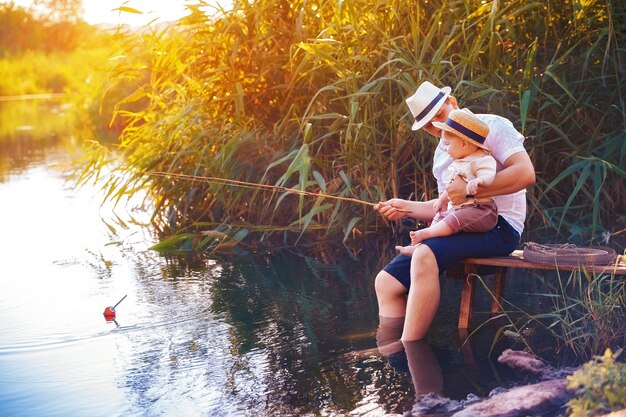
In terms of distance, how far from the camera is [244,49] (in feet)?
21.5

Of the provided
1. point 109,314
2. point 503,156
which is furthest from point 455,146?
point 109,314

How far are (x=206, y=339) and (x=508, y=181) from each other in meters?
1.58

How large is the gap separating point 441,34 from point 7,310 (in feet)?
9.23

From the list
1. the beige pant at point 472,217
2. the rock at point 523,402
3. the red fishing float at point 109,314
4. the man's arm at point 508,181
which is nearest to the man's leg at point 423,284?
the beige pant at point 472,217

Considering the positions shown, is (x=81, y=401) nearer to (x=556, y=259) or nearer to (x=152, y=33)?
(x=556, y=259)

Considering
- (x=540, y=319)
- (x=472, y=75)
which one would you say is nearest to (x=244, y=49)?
(x=472, y=75)

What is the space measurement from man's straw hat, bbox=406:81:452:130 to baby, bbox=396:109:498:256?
0.11 metres

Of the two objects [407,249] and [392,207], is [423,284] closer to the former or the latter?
A: [407,249]

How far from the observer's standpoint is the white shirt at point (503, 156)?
4.02 m

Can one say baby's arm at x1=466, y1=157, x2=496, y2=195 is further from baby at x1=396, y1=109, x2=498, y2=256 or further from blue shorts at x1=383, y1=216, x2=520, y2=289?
blue shorts at x1=383, y1=216, x2=520, y2=289

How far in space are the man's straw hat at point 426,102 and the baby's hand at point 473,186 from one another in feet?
1.07

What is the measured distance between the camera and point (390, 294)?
4.30 m

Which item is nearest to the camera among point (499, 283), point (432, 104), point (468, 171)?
point (468, 171)

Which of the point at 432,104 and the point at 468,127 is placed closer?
the point at 468,127
